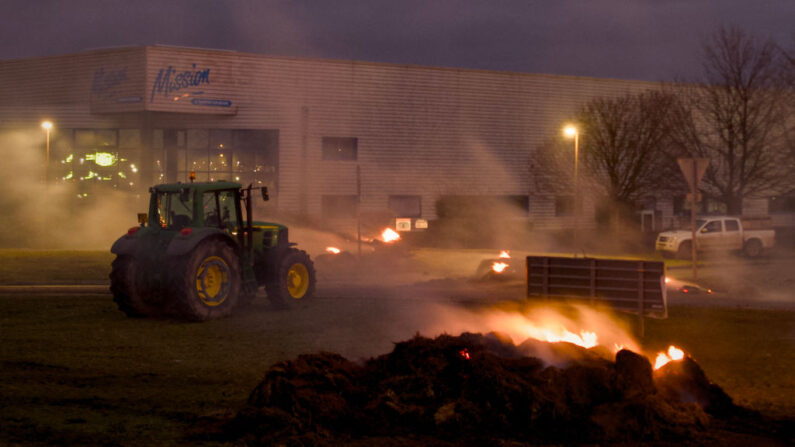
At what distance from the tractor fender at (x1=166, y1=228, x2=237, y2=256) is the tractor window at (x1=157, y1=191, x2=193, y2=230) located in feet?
2.48

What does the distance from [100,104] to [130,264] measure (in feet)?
110

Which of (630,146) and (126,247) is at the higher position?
(630,146)

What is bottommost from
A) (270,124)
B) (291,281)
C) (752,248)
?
(291,281)

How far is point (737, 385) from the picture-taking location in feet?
29.0

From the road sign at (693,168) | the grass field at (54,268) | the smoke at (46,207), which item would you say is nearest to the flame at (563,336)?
the road sign at (693,168)

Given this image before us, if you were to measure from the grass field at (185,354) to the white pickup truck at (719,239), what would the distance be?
16748 mm

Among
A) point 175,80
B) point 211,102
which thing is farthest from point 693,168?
point 175,80

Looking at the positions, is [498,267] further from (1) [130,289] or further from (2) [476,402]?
(2) [476,402]

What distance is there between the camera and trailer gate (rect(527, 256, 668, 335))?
38.0ft

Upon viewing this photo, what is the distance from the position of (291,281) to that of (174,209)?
2.95 metres

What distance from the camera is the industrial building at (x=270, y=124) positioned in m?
42.8

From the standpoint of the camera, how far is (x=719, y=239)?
3147 cm

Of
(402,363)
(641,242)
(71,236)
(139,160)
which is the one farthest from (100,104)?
(402,363)

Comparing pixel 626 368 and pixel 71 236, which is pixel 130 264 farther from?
pixel 71 236
